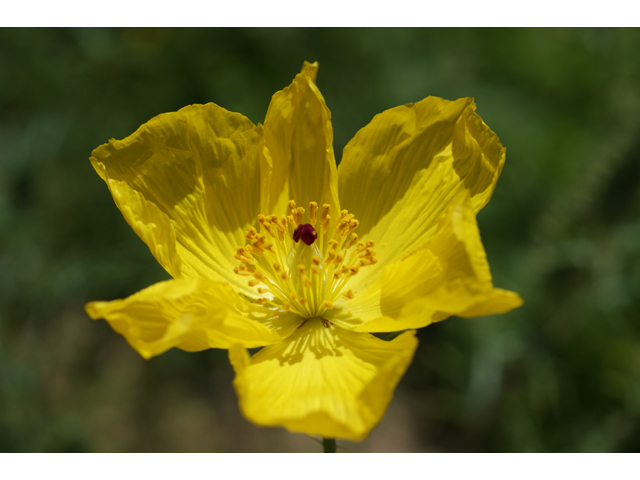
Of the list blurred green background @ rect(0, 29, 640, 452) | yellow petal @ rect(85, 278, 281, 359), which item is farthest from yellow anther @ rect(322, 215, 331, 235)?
blurred green background @ rect(0, 29, 640, 452)

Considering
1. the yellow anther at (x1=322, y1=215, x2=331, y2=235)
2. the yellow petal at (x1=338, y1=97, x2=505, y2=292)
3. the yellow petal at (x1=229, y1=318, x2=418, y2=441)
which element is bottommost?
the yellow petal at (x1=229, y1=318, x2=418, y2=441)

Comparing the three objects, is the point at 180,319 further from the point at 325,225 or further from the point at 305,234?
the point at 325,225

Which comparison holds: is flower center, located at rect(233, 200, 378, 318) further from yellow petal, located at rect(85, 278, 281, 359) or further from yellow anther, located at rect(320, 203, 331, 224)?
yellow petal, located at rect(85, 278, 281, 359)

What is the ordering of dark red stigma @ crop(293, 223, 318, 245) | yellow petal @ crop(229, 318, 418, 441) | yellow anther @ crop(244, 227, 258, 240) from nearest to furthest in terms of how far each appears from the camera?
1. yellow petal @ crop(229, 318, 418, 441)
2. dark red stigma @ crop(293, 223, 318, 245)
3. yellow anther @ crop(244, 227, 258, 240)

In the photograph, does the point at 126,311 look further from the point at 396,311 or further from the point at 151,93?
the point at 151,93

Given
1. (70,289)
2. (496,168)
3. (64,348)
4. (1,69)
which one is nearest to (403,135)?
(496,168)

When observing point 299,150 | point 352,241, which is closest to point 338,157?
point 299,150
